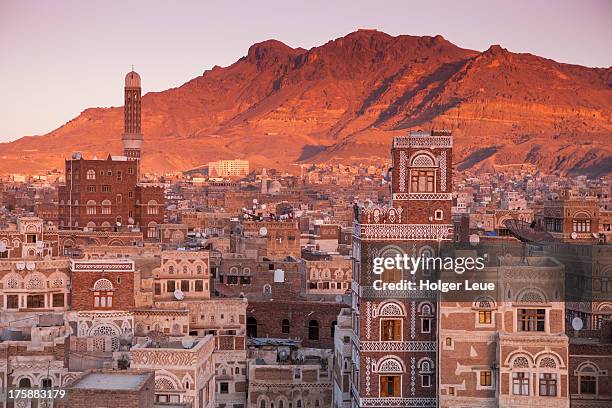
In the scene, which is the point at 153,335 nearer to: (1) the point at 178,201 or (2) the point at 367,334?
(2) the point at 367,334

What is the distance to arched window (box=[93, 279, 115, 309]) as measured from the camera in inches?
1048

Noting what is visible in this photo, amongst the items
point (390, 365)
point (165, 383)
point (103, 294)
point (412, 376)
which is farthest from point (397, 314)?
point (103, 294)

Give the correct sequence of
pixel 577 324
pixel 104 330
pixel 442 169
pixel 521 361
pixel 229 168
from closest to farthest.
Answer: pixel 521 361 → pixel 442 169 → pixel 577 324 → pixel 104 330 → pixel 229 168

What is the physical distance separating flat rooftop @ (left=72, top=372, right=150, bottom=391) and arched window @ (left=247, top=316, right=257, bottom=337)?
1381 cm

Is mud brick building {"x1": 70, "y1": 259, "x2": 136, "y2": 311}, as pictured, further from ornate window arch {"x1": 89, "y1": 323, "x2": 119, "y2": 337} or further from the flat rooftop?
the flat rooftop

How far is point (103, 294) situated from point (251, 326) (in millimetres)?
6356

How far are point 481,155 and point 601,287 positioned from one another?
168 meters

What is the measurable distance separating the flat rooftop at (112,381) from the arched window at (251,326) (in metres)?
13.8

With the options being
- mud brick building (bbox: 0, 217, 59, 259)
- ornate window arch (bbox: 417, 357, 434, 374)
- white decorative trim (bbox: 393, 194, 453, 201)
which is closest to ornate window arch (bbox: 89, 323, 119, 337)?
ornate window arch (bbox: 417, 357, 434, 374)

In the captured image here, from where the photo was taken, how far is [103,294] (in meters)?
26.7

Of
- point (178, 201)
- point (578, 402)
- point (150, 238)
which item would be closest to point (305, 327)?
point (578, 402)

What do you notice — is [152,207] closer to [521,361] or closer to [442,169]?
[442,169]

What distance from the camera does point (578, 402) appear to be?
2047cm

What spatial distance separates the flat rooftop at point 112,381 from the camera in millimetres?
16578
